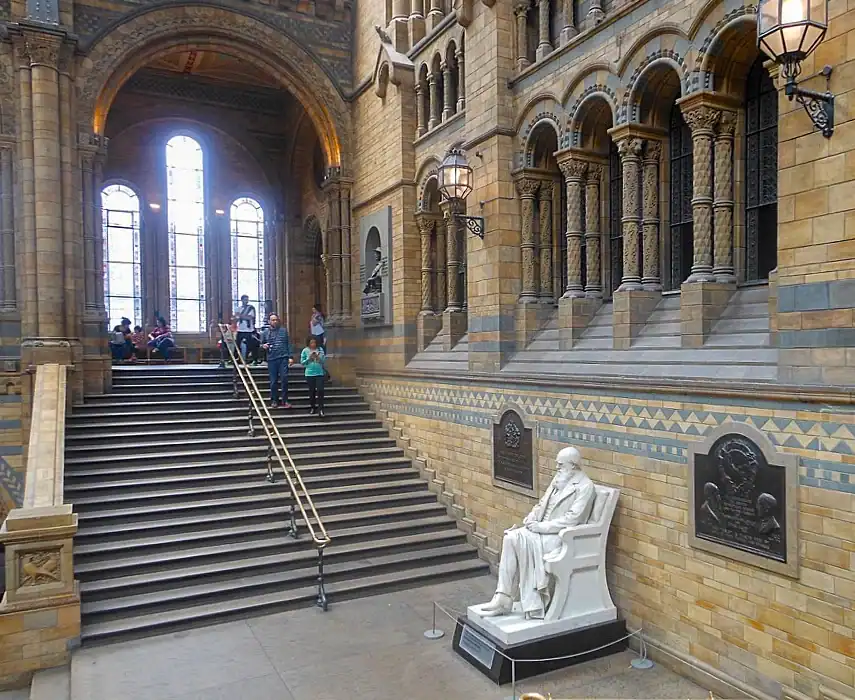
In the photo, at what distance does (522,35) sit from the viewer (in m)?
8.83

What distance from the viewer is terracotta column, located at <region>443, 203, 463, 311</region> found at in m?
10.6

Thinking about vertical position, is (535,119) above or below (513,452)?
above

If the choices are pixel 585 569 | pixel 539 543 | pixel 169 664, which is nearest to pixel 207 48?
pixel 169 664

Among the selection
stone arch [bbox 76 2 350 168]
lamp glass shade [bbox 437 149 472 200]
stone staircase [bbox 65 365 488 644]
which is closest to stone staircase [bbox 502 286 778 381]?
lamp glass shade [bbox 437 149 472 200]

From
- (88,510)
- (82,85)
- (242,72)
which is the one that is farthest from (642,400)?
(242,72)

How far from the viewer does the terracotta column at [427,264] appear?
11.3 m

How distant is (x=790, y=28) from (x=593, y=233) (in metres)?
3.79

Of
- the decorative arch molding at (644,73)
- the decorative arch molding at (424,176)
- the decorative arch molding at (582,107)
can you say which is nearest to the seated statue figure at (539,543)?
the decorative arch molding at (644,73)

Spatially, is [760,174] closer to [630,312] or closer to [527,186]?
[630,312]

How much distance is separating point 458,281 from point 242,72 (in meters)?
9.33

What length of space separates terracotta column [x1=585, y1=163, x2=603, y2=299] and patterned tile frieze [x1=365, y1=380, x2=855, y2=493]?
1436 millimetres

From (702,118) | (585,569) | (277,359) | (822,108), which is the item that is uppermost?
(702,118)

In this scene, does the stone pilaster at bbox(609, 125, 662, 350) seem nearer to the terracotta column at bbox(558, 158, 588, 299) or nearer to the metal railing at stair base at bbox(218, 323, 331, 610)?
the terracotta column at bbox(558, 158, 588, 299)

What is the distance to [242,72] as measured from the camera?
1648cm
